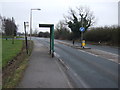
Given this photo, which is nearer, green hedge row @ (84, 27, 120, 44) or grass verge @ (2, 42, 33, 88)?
grass verge @ (2, 42, 33, 88)

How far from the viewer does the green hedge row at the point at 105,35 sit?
1041 inches

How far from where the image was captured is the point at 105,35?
102ft

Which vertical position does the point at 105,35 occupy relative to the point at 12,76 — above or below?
above

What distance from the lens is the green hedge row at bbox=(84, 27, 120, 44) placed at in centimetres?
2644

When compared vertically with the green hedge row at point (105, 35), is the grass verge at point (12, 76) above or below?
below

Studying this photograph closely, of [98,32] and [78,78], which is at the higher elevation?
[98,32]

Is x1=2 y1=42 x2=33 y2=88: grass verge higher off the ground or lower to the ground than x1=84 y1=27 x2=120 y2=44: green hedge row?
lower

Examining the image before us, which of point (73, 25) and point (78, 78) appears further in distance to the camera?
point (73, 25)

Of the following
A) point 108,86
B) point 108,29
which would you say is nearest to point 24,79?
point 108,86

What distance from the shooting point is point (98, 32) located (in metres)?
33.5

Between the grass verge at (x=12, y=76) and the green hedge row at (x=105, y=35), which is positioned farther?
the green hedge row at (x=105, y=35)

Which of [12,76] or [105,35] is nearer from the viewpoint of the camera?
[12,76]

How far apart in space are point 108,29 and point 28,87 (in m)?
26.7

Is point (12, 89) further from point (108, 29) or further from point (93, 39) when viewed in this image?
point (93, 39)
